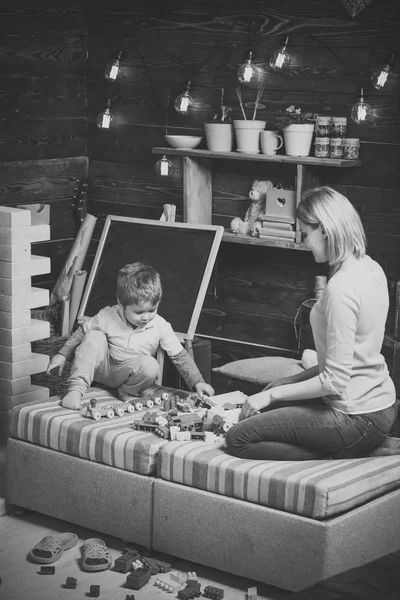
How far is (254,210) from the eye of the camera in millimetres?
5281

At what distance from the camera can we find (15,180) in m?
5.50

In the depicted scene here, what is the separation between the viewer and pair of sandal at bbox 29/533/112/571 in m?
3.45

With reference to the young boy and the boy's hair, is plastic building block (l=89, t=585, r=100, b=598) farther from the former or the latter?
the boy's hair

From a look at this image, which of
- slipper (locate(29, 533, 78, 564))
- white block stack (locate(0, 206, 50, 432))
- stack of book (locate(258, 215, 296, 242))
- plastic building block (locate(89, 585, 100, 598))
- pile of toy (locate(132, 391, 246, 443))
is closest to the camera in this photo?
plastic building block (locate(89, 585, 100, 598))

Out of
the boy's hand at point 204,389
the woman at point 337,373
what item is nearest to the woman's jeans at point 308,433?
the woman at point 337,373

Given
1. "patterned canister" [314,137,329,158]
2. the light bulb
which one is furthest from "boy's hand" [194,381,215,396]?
the light bulb

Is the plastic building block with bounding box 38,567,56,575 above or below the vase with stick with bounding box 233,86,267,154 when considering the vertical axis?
below

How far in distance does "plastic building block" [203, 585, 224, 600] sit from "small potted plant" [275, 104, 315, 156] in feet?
7.80

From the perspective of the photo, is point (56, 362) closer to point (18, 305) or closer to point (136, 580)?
point (18, 305)

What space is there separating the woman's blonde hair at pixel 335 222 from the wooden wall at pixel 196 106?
5.18ft

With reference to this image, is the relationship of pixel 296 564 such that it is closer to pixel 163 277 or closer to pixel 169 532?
pixel 169 532

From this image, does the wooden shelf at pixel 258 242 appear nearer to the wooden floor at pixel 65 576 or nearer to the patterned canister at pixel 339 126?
the patterned canister at pixel 339 126

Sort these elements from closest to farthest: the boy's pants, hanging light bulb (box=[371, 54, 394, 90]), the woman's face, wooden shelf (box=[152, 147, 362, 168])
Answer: the woman's face, the boy's pants, hanging light bulb (box=[371, 54, 394, 90]), wooden shelf (box=[152, 147, 362, 168])

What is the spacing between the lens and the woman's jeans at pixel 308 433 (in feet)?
11.0
